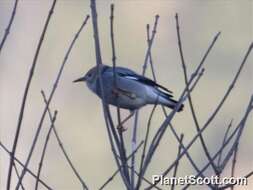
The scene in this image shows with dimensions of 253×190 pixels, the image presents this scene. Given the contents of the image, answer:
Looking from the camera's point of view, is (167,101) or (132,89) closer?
(167,101)

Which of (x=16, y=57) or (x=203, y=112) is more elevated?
(x=16, y=57)

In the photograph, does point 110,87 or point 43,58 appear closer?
point 110,87

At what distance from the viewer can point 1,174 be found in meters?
6.38

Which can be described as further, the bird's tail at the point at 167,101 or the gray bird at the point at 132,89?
the gray bird at the point at 132,89

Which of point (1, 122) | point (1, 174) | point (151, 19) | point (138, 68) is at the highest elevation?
point (151, 19)

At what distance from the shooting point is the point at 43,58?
768 cm

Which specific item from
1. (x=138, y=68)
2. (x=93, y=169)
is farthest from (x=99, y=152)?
(x=138, y=68)

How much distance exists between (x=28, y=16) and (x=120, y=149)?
17.9 ft

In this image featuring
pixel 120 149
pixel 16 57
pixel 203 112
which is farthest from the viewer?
pixel 16 57

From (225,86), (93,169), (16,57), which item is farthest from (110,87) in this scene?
(16,57)

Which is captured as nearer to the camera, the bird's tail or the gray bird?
the bird's tail

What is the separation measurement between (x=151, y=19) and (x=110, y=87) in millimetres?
3388

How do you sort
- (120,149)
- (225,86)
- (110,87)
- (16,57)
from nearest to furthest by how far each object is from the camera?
(120,149) → (110,87) → (225,86) → (16,57)

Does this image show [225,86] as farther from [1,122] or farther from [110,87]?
[110,87]
